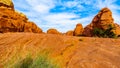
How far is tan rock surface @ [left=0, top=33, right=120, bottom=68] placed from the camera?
14016mm

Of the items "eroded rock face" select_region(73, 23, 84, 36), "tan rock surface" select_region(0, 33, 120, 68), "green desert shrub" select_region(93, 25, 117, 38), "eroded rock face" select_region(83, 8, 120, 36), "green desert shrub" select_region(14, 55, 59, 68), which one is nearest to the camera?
"green desert shrub" select_region(14, 55, 59, 68)

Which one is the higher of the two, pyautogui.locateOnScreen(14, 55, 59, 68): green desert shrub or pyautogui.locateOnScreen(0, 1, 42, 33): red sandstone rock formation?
pyautogui.locateOnScreen(0, 1, 42, 33): red sandstone rock formation

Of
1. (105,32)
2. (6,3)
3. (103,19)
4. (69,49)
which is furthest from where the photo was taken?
(103,19)

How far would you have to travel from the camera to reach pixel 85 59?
14570 mm

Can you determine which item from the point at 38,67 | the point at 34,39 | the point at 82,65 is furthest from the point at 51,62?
the point at 34,39

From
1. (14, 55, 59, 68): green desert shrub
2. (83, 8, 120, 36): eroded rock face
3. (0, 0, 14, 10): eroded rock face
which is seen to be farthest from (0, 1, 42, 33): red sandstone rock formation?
(83, 8, 120, 36): eroded rock face

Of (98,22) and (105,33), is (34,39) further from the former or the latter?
(98,22)

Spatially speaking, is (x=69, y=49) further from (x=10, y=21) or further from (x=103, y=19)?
(x=103, y=19)

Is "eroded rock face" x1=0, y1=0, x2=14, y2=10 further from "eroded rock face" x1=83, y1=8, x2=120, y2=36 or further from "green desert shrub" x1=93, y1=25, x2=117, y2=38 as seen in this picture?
"eroded rock face" x1=83, y1=8, x2=120, y2=36

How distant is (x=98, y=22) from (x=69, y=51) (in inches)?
1576

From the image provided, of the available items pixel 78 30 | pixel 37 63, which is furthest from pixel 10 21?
pixel 78 30

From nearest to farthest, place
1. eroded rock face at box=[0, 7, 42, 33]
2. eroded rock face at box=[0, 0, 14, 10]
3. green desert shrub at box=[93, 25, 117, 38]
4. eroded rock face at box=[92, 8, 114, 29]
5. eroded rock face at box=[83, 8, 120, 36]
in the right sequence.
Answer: eroded rock face at box=[0, 7, 42, 33] < eroded rock face at box=[0, 0, 14, 10] < green desert shrub at box=[93, 25, 117, 38] < eroded rock face at box=[83, 8, 120, 36] < eroded rock face at box=[92, 8, 114, 29]

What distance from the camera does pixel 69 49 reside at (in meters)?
15.9

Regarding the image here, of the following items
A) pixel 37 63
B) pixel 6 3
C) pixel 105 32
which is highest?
pixel 6 3
